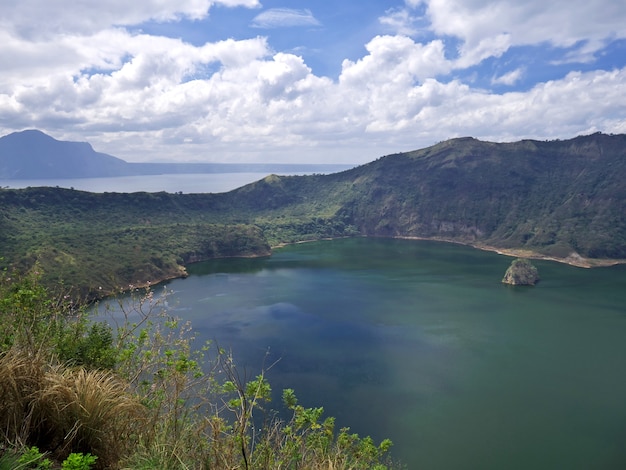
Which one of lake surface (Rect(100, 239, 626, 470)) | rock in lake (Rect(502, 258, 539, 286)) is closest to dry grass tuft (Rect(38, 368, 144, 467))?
lake surface (Rect(100, 239, 626, 470))

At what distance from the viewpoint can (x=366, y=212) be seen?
499 feet

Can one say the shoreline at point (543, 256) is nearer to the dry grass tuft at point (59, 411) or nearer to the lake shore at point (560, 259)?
the lake shore at point (560, 259)

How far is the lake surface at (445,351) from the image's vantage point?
29281mm

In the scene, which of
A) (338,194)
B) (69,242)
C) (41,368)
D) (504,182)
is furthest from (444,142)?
(41,368)

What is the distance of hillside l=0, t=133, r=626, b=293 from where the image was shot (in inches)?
3209

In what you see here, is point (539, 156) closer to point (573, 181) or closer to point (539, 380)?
point (573, 181)

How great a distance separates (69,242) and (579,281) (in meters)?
91.5

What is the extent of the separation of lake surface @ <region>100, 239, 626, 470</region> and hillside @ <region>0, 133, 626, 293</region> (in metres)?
13.8

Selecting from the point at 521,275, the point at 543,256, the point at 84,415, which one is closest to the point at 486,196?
the point at 543,256

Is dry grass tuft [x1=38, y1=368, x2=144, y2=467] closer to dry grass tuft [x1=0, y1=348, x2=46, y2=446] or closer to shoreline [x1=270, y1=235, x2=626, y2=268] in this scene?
dry grass tuft [x1=0, y1=348, x2=46, y2=446]

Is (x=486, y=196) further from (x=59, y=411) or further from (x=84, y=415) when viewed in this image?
(x=59, y=411)

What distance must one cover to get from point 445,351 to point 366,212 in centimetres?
10868

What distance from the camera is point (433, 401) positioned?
34188 mm

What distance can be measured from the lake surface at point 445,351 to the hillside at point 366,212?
1379 cm
